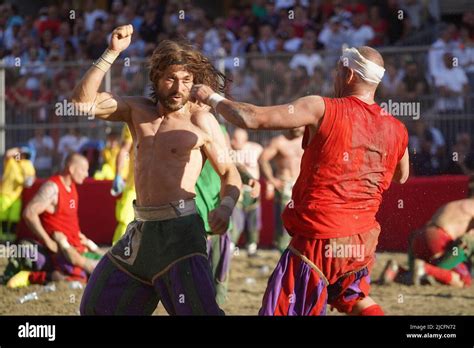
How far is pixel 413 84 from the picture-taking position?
1213 cm

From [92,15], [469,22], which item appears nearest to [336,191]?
[469,22]

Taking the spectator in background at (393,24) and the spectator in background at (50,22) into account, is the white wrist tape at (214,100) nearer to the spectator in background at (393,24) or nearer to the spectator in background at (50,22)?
the spectator in background at (393,24)

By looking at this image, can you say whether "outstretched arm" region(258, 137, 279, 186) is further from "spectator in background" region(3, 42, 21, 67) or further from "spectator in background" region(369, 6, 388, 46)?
"spectator in background" region(3, 42, 21, 67)

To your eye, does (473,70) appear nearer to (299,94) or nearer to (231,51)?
(299,94)

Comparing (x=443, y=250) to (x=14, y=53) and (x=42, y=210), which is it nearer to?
(x=42, y=210)

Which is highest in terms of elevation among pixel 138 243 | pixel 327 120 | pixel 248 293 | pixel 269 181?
pixel 327 120

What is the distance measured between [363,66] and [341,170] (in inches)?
21.7

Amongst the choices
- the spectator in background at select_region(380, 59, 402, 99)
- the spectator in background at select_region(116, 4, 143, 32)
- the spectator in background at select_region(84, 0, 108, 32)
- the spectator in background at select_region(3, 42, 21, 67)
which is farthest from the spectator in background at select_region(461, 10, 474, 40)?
the spectator in background at select_region(3, 42, 21, 67)

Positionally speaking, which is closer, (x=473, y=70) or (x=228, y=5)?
(x=473, y=70)

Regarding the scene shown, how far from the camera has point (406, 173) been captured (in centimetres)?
520

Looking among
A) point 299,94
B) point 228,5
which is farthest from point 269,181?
point 228,5
